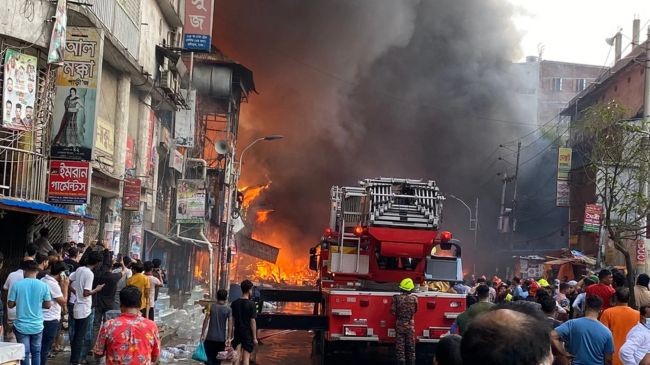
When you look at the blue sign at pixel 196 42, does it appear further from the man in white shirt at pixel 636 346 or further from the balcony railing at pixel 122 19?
the man in white shirt at pixel 636 346

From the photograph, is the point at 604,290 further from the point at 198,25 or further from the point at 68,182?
the point at 198,25

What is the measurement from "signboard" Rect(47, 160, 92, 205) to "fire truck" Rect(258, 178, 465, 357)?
4079mm

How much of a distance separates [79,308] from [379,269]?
514cm

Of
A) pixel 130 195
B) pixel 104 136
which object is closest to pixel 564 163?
pixel 130 195

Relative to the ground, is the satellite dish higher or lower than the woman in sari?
higher

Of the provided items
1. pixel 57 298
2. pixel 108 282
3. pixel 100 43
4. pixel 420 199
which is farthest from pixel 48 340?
pixel 100 43

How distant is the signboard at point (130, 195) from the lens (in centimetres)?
2022

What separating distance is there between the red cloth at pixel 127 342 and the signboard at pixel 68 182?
8.91 meters

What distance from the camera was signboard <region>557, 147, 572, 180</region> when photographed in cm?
3566

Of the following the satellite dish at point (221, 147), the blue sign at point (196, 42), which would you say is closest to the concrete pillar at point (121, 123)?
the blue sign at point (196, 42)

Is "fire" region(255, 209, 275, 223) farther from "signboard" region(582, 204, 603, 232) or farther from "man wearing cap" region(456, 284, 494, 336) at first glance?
"man wearing cap" region(456, 284, 494, 336)

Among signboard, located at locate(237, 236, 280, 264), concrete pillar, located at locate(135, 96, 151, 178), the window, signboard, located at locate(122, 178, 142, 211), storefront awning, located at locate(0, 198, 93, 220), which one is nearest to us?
storefront awning, located at locate(0, 198, 93, 220)

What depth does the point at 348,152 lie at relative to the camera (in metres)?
36.4

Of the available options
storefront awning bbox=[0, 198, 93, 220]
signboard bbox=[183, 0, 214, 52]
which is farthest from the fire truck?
signboard bbox=[183, 0, 214, 52]
